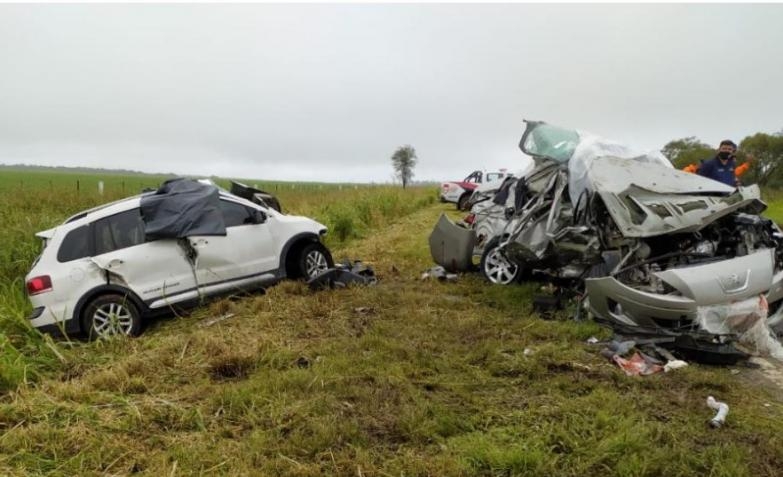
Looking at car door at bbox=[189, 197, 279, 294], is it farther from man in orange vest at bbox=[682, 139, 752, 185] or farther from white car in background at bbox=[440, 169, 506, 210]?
white car in background at bbox=[440, 169, 506, 210]

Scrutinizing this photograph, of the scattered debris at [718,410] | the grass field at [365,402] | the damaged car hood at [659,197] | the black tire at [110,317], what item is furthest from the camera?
the black tire at [110,317]

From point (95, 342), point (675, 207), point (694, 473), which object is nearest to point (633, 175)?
point (675, 207)

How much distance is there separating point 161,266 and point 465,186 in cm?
1715

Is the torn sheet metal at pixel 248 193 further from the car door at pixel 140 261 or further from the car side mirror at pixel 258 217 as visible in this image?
the car door at pixel 140 261

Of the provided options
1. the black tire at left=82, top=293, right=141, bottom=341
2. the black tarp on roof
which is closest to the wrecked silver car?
the black tarp on roof

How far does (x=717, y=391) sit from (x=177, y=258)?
5.63 m

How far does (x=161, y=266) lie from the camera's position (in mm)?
6137

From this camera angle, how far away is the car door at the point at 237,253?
21.2ft

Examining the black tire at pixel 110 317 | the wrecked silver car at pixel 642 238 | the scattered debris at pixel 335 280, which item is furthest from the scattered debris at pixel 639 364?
the black tire at pixel 110 317

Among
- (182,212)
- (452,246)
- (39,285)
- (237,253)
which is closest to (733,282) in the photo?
(452,246)

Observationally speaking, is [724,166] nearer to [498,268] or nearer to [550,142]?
[550,142]

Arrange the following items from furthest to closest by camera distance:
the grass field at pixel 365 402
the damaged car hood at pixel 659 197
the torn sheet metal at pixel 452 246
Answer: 1. the torn sheet metal at pixel 452 246
2. the damaged car hood at pixel 659 197
3. the grass field at pixel 365 402

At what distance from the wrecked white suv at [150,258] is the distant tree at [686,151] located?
26.9m

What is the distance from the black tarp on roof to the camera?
6.17 meters
